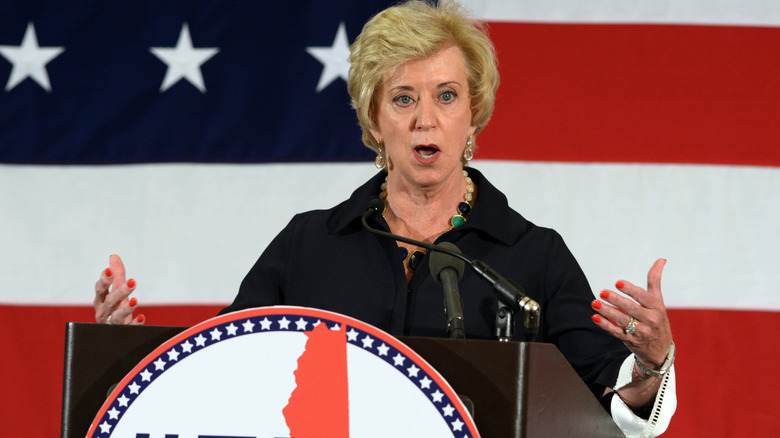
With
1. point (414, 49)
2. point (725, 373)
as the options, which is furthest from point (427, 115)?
point (725, 373)

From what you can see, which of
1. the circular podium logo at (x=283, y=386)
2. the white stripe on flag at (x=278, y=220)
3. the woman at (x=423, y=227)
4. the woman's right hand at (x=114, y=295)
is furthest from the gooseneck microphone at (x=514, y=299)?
the white stripe on flag at (x=278, y=220)

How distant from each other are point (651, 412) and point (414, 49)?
29.8 inches

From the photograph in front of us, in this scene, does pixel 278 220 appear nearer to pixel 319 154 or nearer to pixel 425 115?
pixel 319 154

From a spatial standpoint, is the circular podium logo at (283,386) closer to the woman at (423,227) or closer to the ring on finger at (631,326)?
the ring on finger at (631,326)

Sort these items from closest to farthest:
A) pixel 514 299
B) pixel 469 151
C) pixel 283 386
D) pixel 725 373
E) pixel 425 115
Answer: pixel 283 386, pixel 514 299, pixel 425 115, pixel 469 151, pixel 725 373

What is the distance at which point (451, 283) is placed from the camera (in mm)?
1085

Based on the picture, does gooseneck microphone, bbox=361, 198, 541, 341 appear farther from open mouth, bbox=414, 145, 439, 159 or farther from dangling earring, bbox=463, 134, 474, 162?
dangling earring, bbox=463, 134, 474, 162

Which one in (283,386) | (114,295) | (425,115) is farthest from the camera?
(425,115)

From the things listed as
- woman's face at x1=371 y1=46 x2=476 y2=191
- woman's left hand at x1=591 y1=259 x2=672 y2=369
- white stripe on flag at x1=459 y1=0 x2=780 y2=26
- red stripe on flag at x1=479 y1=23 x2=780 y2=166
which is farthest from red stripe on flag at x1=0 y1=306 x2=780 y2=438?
woman's left hand at x1=591 y1=259 x2=672 y2=369

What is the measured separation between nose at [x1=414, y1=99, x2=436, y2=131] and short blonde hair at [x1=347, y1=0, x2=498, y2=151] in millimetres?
88

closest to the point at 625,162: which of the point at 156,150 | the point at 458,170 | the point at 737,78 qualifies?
the point at 737,78

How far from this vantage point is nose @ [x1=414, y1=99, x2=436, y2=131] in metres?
1.55

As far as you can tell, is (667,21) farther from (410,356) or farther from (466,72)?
(410,356)

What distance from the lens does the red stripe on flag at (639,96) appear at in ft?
8.02
